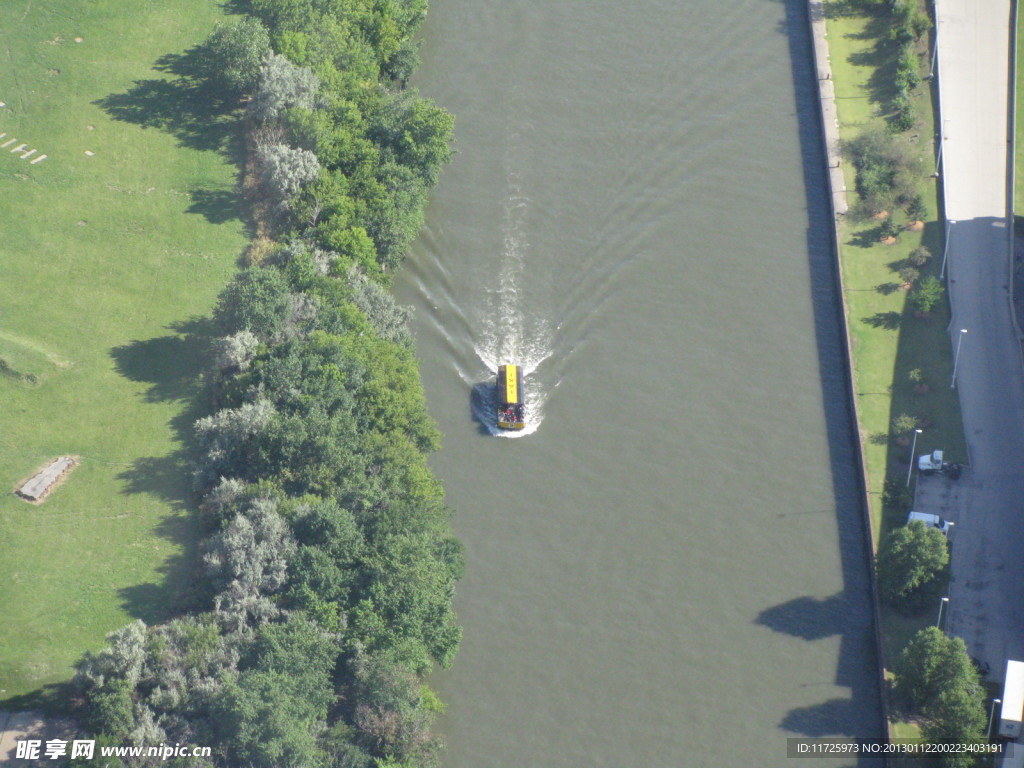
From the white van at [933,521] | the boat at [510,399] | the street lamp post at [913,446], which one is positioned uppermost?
the boat at [510,399]

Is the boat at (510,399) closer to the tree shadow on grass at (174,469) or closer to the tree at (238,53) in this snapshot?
the tree shadow on grass at (174,469)

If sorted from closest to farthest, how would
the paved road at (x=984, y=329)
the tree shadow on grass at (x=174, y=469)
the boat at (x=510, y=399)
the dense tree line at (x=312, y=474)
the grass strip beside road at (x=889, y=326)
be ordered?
the dense tree line at (x=312, y=474) < the tree shadow on grass at (x=174, y=469) < the paved road at (x=984, y=329) < the grass strip beside road at (x=889, y=326) < the boat at (x=510, y=399)

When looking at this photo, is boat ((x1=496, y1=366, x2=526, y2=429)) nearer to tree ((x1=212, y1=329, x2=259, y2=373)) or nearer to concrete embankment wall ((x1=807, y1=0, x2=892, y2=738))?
tree ((x1=212, y1=329, x2=259, y2=373))

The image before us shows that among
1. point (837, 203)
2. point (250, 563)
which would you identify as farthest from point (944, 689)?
point (837, 203)

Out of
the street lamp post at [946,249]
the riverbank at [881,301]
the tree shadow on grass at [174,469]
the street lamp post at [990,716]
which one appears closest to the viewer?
the street lamp post at [990,716]

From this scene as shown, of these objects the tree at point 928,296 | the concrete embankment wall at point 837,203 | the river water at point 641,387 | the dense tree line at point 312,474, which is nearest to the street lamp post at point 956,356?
the tree at point 928,296

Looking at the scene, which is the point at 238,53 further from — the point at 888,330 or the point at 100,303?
the point at 888,330
